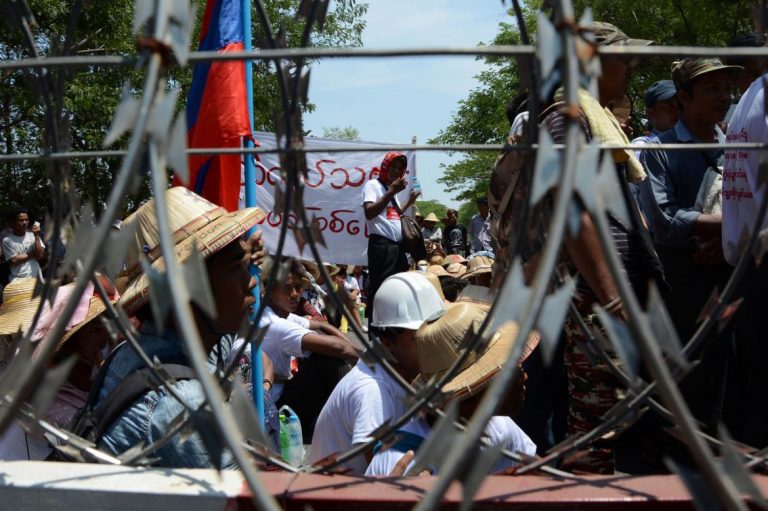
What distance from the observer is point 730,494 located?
1.15 metres

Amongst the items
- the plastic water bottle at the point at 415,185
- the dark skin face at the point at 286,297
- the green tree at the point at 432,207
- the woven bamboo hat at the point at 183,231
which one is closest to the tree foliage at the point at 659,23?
the plastic water bottle at the point at 415,185

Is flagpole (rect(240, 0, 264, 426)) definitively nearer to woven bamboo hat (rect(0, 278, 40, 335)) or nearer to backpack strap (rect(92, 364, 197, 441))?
woven bamboo hat (rect(0, 278, 40, 335))

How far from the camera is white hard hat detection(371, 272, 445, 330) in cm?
366

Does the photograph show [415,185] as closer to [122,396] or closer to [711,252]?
[711,252]

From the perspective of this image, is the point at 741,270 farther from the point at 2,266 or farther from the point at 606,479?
the point at 2,266

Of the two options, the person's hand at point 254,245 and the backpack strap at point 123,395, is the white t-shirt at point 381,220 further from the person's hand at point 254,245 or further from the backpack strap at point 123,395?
the backpack strap at point 123,395

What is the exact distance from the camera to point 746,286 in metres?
3.44

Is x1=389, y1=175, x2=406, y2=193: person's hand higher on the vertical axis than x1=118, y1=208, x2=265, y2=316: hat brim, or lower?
lower

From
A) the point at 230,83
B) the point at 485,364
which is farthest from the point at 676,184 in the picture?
Answer: the point at 230,83

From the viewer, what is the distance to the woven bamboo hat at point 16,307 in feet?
12.9

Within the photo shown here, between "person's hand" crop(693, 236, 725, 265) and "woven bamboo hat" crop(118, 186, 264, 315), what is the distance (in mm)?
1922

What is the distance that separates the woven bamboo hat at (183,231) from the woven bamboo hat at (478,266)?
402cm

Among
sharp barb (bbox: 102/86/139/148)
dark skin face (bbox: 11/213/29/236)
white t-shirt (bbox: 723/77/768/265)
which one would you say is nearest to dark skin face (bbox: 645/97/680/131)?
white t-shirt (bbox: 723/77/768/265)

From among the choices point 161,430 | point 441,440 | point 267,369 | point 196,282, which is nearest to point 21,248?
point 267,369
